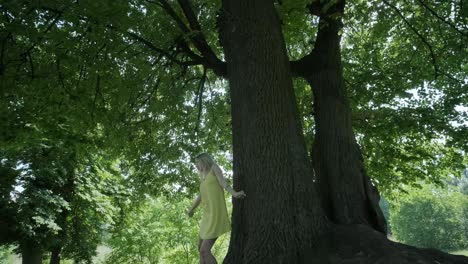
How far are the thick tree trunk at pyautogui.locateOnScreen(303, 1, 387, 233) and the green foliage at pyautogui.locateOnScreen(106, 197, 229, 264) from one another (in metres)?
18.5

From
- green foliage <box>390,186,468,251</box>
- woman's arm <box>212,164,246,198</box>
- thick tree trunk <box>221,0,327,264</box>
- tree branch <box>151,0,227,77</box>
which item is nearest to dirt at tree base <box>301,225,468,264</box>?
thick tree trunk <box>221,0,327,264</box>

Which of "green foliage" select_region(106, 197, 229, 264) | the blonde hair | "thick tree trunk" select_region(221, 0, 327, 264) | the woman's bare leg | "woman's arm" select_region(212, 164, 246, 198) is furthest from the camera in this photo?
"green foliage" select_region(106, 197, 229, 264)

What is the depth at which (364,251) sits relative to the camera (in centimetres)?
484

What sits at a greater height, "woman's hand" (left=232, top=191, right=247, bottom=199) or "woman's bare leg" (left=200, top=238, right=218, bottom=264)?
"woman's hand" (left=232, top=191, right=247, bottom=199)

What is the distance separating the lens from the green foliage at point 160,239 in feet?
82.4

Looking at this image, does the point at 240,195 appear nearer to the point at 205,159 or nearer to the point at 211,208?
the point at 211,208

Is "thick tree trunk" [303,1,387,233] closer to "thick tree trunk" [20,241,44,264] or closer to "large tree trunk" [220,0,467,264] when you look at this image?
"large tree trunk" [220,0,467,264]

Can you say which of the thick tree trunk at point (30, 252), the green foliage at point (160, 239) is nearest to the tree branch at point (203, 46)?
the thick tree trunk at point (30, 252)

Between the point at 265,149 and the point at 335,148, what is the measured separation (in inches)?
71.8

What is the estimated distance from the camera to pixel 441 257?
4.75 meters

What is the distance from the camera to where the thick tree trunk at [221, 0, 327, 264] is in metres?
5.21

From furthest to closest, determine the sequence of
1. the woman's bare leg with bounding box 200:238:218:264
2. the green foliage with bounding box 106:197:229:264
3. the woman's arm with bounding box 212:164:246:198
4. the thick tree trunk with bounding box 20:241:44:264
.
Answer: the green foliage with bounding box 106:197:229:264 → the thick tree trunk with bounding box 20:241:44:264 → the woman's bare leg with bounding box 200:238:218:264 → the woman's arm with bounding box 212:164:246:198

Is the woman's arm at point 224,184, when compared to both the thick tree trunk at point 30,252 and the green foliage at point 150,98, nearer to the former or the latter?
the green foliage at point 150,98

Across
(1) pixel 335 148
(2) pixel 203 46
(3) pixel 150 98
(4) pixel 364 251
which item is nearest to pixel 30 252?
(3) pixel 150 98
